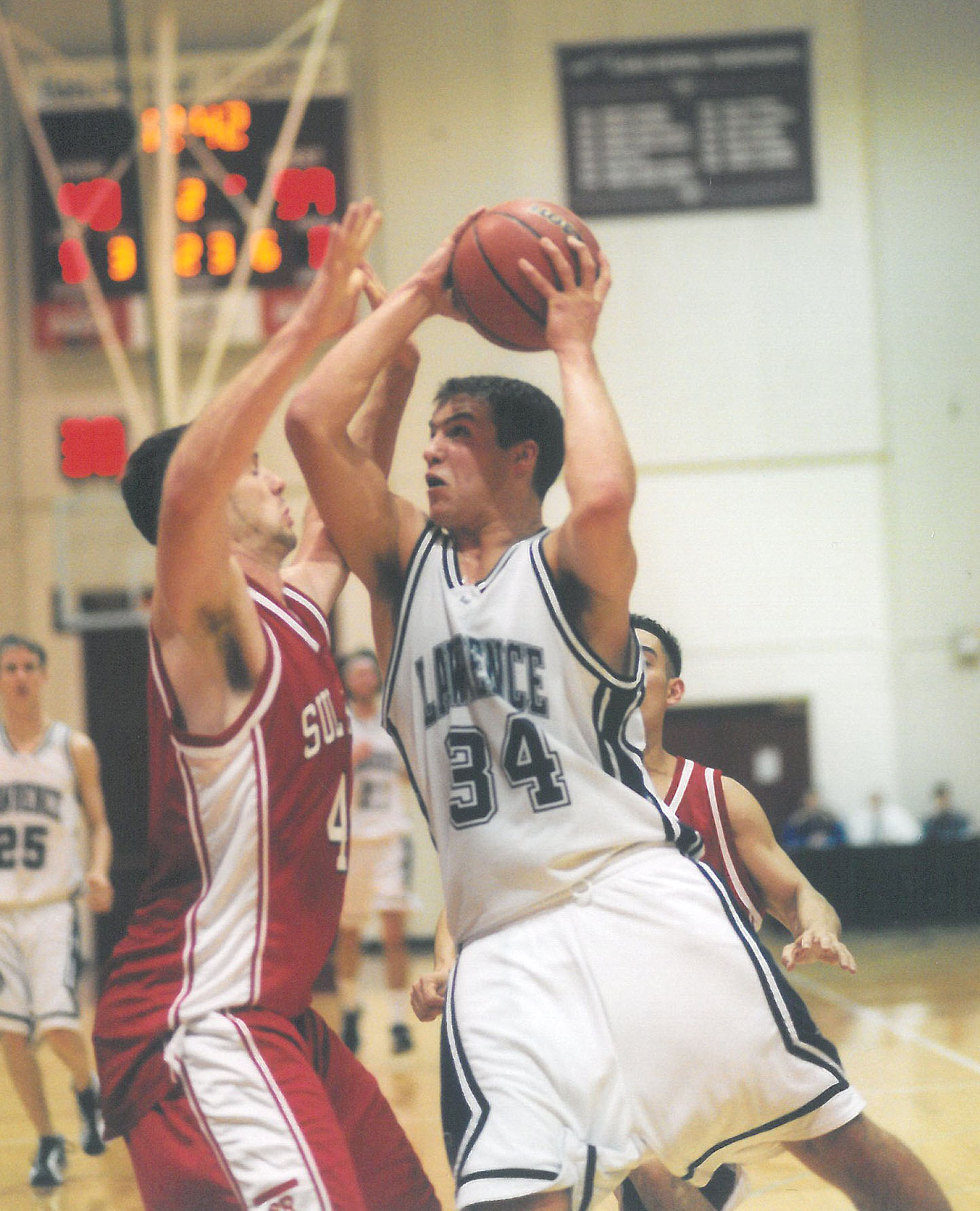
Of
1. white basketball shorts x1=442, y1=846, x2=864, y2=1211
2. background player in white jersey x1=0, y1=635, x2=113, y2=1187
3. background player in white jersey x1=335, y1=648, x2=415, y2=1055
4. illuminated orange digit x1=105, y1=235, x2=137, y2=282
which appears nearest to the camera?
white basketball shorts x1=442, y1=846, x2=864, y2=1211

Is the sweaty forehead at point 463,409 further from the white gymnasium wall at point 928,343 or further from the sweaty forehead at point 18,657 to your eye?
the white gymnasium wall at point 928,343

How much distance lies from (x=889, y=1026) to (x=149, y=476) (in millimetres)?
6061

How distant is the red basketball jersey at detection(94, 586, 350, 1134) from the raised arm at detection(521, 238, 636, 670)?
51cm

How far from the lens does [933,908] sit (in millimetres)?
11117

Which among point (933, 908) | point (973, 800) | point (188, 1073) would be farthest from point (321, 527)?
point (973, 800)

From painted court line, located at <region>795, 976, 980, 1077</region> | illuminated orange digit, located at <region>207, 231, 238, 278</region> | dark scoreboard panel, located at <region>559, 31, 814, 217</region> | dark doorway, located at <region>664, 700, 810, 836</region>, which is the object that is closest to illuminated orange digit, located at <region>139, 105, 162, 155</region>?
illuminated orange digit, located at <region>207, 231, 238, 278</region>

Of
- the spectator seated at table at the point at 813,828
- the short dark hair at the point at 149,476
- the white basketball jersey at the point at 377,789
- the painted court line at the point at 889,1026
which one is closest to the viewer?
the short dark hair at the point at 149,476

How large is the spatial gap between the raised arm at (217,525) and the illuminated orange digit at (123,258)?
931 cm

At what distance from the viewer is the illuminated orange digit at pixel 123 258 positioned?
11250 mm

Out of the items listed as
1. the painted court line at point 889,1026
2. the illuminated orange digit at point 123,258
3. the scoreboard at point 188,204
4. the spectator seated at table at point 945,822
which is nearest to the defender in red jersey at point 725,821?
the painted court line at point 889,1026

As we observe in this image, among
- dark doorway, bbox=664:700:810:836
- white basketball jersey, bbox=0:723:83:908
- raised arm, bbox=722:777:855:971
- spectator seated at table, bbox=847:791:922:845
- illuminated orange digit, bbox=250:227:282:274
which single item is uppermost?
illuminated orange digit, bbox=250:227:282:274

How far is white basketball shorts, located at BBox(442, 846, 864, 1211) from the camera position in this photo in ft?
7.39

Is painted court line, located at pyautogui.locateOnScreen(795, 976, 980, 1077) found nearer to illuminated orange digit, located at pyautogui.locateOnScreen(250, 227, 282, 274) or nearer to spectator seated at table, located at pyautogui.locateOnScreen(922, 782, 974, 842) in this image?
spectator seated at table, located at pyautogui.locateOnScreen(922, 782, 974, 842)

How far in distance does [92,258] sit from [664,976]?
10.1 metres
